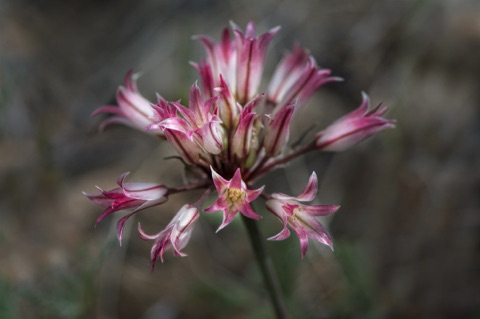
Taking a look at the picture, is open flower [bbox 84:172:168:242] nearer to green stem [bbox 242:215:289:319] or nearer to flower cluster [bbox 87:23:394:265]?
flower cluster [bbox 87:23:394:265]

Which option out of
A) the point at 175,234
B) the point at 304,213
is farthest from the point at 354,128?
the point at 175,234

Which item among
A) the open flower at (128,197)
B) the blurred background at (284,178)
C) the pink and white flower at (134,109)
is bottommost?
the blurred background at (284,178)

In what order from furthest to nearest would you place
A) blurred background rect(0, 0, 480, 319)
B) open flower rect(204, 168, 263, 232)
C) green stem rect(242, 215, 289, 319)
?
blurred background rect(0, 0, 480, 319) → green stem rect(242, 215, 289, 319) → open flower rect(204, 168, 263, 232)

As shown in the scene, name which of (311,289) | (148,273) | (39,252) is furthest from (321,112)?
(39,252)

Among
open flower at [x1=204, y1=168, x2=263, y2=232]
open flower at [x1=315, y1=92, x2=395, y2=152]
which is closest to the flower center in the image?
open flower at [x1=204, y1=168, x2=263, y2=232]

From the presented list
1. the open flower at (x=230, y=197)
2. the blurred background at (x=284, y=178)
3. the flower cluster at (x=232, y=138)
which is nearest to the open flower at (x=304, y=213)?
the flower cluster at (x=232, y=138)

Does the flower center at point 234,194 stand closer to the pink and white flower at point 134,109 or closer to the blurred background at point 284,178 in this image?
the pink and white flower at point 134,109
